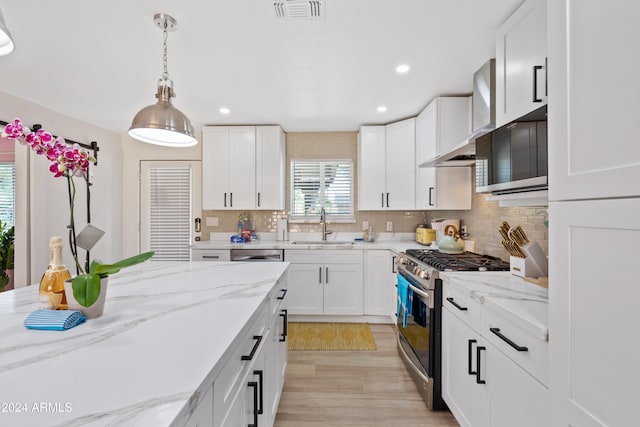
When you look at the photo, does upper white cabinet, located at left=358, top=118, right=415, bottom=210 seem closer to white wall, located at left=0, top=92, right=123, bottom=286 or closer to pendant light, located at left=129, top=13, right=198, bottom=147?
pendant light, located at left=129, top=13, right=198, bottom=147

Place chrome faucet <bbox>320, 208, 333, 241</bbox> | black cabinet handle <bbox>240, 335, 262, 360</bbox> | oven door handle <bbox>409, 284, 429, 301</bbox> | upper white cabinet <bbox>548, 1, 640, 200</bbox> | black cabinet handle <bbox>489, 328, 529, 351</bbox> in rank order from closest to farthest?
upper white cabinet <bbox>548, 1, 640, 200</bbox>
black cabinet handle <bbox>240, 335, 262, 360</bbox>
black cabinet handle <bbox>489, 328, 529, 351</bbox>
oven door handle <bbox>409, 284, 429, 301</bbox>
chrome faucet <bbox>320, 208, 333, 241</bbox>

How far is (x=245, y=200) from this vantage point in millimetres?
4012

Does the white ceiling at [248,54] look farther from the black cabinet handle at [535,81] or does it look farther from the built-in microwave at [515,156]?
the built-in microwave at [515,156]

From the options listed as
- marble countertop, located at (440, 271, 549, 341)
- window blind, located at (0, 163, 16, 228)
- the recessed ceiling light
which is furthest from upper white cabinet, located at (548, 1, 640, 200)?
window blind, located at (0, 163, 16, 228)

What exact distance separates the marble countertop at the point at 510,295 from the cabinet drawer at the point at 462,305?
30 millimetres

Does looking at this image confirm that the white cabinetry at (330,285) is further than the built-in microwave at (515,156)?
Yes

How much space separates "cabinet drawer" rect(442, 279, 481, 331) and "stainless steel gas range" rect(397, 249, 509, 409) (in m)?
0.08

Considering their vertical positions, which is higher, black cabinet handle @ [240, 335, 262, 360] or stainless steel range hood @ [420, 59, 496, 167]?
stainless steel range hood @ [420, 59, 496, 167]

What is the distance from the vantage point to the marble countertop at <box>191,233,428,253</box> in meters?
3.62

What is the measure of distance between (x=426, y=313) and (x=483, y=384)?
Answer: 0.61 metres

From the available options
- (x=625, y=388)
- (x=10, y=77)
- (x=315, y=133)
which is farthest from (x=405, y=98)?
(x=10, y=77)

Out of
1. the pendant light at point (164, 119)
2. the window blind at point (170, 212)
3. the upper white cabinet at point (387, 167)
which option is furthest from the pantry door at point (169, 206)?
the pendant light at point (164, 119)

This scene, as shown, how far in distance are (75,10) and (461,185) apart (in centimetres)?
342

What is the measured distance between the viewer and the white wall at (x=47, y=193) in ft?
10.2
